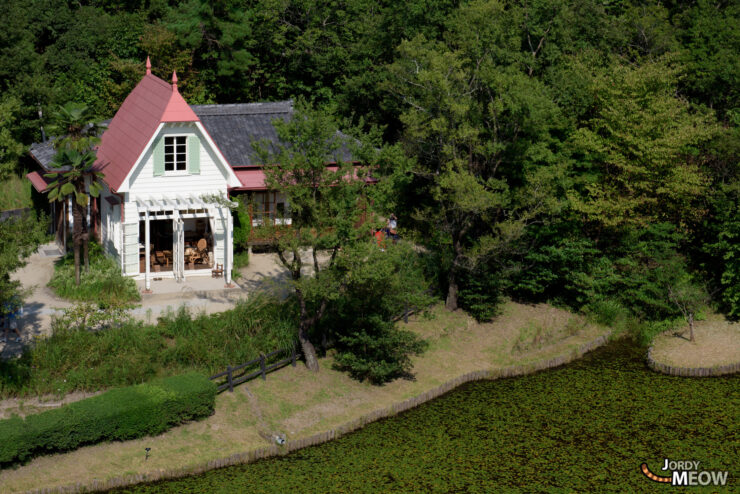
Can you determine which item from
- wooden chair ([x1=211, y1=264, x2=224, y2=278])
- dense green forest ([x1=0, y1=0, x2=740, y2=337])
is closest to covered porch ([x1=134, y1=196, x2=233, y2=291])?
wooden chair ([x1=211, y1=264, x2=224, y2=278])

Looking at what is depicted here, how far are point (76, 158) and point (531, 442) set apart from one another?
1851 centimetres

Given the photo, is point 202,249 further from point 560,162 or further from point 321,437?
point 560,162

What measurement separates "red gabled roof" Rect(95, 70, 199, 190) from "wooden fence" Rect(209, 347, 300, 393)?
9195 millimetres

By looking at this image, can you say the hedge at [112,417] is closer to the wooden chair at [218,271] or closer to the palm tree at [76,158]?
the wooden chair at [218,271]

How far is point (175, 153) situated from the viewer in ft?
108

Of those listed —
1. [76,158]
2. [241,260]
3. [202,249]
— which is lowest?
[241,260]

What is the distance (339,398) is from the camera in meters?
27.2

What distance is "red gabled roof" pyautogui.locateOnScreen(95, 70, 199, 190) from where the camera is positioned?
32.2 meters

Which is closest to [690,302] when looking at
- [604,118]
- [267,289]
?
[604,118]

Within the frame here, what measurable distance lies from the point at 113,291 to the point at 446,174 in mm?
12350

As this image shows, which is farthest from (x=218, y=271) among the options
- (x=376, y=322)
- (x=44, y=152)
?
(x=44, y=152)

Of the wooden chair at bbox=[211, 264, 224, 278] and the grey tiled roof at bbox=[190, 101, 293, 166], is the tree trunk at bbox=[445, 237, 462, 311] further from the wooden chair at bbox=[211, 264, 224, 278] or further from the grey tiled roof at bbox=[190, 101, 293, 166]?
the grey tiled roof at bbox=[190, 101, 293, 166]

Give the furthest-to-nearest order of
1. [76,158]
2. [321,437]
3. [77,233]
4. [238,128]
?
1. [238,128]
2. [77,233]
3. [76,158]
4. [321,437]

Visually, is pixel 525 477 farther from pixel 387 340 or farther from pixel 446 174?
pixel 446 174
